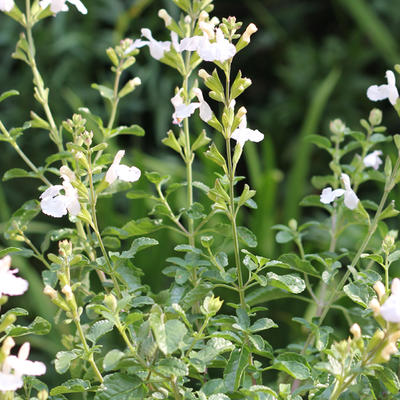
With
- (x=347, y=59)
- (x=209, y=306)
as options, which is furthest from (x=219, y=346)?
(x=347, y=59)

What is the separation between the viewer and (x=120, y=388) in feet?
1.51

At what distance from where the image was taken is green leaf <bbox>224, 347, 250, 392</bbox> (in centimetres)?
49

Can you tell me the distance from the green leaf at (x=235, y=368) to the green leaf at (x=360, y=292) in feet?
0.31

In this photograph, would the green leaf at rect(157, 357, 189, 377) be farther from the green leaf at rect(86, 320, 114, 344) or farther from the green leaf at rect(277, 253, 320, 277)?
the green leaf at rect(277, 253, 320, 277)

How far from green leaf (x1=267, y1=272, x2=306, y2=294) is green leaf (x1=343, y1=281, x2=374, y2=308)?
0.12 feet

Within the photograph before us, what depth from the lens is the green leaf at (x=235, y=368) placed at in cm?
49

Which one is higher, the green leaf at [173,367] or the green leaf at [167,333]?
the green leaf at [167,333]

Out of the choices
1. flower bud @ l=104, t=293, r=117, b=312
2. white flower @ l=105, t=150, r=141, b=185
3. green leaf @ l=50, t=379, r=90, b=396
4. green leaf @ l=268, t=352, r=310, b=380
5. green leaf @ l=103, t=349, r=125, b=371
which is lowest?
green leaf @ l=50, t=379, r=90, b=396

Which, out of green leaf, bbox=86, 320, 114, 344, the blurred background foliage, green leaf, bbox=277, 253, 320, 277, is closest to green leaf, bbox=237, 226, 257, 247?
green leaf, bbox=277, 253, 320, 277

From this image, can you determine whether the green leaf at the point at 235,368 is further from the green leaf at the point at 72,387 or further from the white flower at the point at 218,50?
the white flower at the point at 218,50

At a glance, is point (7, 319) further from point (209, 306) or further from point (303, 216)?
point (303, 216)

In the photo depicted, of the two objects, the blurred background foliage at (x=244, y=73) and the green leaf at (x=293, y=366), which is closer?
the green leaf at (x=293, y=366)

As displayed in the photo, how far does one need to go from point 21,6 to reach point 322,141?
175 cm

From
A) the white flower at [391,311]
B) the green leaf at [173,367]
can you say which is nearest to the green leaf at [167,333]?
the green leaf at [173,367]
